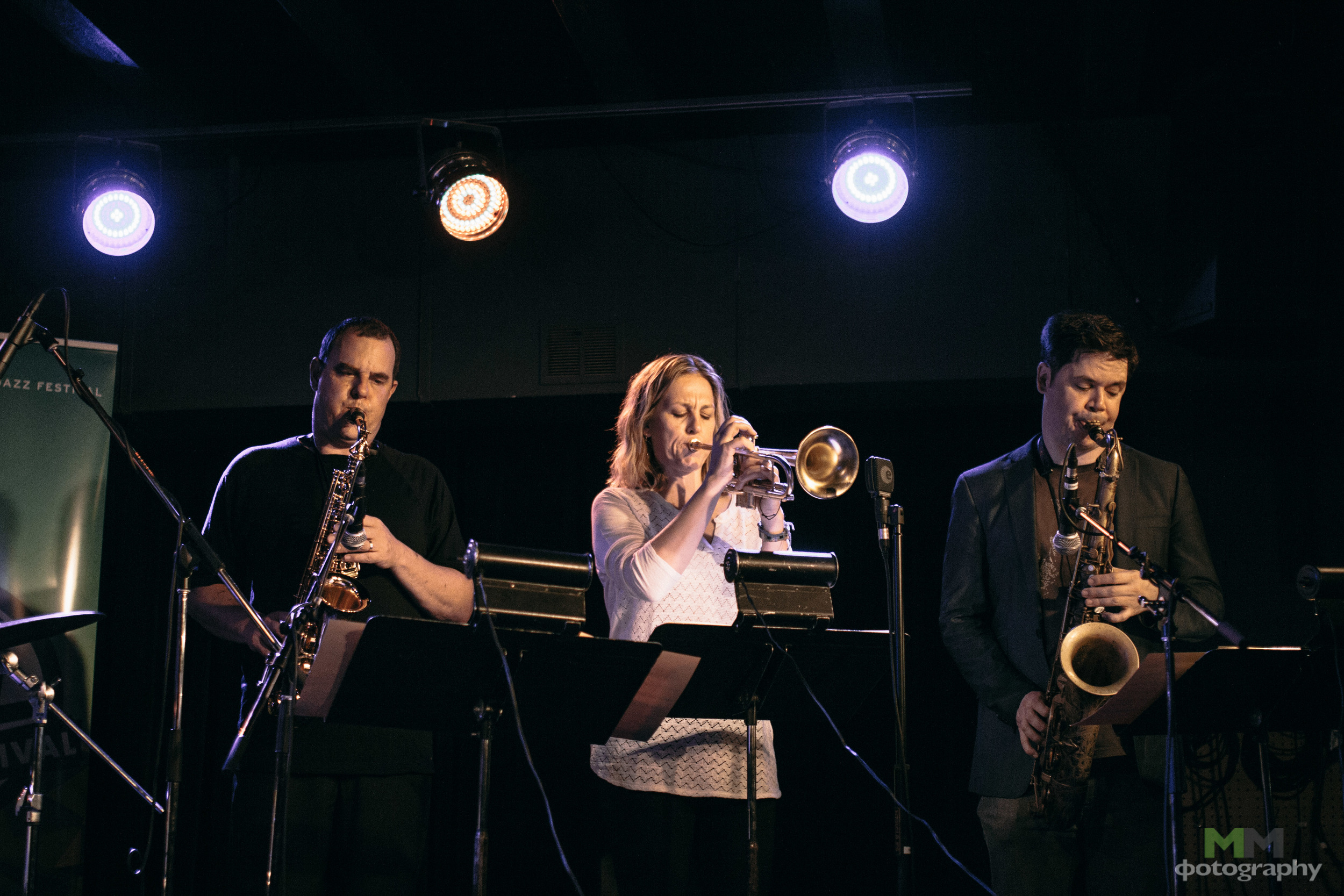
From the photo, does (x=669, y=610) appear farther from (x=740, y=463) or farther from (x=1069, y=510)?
(x=1069, y=510)

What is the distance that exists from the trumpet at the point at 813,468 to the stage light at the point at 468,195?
2173 mm

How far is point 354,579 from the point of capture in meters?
3.05

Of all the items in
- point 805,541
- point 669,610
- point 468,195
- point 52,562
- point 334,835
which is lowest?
point 334,835

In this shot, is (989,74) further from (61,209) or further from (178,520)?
(61,209)

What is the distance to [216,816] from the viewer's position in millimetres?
5008

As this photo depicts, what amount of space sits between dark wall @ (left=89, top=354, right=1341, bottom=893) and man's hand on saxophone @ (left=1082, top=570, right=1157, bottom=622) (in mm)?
1905

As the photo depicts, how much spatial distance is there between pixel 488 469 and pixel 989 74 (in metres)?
2.83

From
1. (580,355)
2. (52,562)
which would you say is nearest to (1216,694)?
(580,355)


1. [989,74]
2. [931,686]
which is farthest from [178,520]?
[989,74]

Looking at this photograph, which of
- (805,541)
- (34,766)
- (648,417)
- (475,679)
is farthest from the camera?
(805,541)

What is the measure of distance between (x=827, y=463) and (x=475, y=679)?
3.83ft

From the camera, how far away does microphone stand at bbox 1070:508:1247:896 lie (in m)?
2.54

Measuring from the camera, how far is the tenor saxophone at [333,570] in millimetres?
2734

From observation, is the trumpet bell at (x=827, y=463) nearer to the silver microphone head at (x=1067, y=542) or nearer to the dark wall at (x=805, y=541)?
the silver microphone head at (x=1067, y=542)
